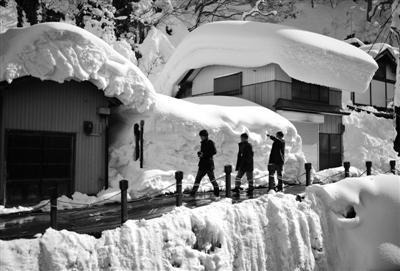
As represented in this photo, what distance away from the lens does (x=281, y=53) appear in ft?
52.7

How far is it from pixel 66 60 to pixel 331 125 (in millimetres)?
13908

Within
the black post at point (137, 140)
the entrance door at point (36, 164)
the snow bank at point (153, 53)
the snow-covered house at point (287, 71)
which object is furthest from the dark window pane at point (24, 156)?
the snow bank at point (153, 53)

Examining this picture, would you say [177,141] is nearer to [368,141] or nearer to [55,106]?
[55,106]

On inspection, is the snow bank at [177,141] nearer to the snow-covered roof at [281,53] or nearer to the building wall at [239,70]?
the building wall at [239,70]

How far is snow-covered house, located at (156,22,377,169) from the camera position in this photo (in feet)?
53.7

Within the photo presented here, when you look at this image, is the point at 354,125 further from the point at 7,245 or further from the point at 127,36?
the point at 7,245

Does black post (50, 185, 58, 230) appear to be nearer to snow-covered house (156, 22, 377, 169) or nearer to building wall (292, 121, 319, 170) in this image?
snow-covered house (156, 22, 377, 169)

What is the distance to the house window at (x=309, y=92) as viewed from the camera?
17.4 meters

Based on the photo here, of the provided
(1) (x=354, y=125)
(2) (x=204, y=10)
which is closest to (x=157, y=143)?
(1) (x=354, y=125)

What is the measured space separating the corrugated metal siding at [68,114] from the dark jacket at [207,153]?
3.20m

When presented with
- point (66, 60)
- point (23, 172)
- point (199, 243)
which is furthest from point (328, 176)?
point (23, 172)

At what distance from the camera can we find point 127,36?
2739cm

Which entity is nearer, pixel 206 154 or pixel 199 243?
pixel 199 243

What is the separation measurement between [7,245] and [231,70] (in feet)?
49.4
